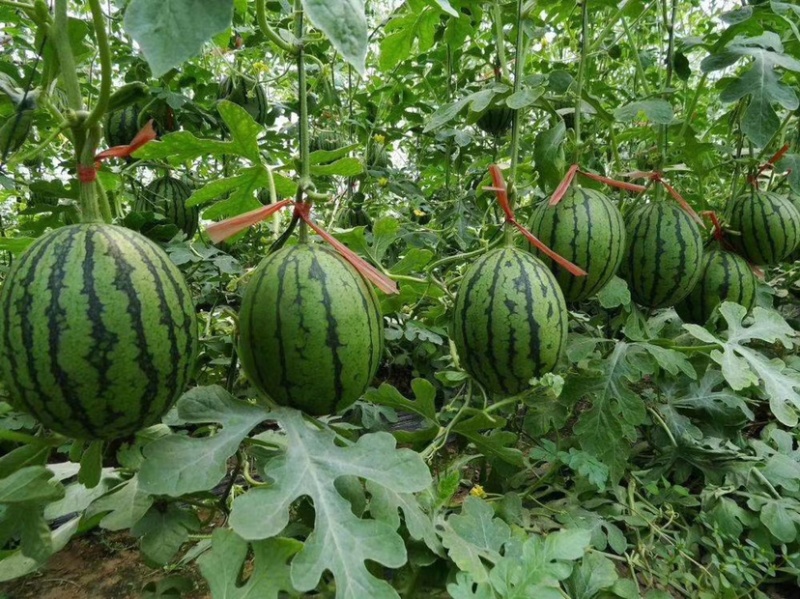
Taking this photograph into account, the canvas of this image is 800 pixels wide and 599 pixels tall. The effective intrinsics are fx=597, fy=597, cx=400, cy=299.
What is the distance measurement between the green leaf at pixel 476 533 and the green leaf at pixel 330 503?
0.32 metres

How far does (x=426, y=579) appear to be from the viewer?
156 centimetres

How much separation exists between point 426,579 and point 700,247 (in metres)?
1.54

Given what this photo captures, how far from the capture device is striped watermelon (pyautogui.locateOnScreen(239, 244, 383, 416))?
125 cm

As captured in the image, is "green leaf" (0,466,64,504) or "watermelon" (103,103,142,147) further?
"watermelon" (103,103,142,147)

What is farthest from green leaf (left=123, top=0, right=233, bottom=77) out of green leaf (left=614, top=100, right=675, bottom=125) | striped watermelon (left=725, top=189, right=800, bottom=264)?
striped watermelon (left=725, top=189, right=800, bottom=264)

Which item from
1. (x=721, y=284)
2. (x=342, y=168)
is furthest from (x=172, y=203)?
(x=721, y=284)

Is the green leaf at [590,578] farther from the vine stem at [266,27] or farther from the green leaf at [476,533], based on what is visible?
the vine stem at [266,27]

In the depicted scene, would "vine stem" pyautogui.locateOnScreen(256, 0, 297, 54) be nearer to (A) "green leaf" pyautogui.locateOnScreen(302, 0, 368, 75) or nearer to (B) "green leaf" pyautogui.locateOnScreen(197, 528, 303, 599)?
(A) "green leaf" pyautogui.locateOnScreen(302, 0, 368, 75)

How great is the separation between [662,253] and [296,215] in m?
1.43

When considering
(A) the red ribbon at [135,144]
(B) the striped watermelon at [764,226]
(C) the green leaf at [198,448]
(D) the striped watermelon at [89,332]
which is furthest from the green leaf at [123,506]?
(B) the striped watermelon at [764,226]

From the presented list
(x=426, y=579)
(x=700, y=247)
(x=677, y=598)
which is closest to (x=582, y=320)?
(x=700, y=247)

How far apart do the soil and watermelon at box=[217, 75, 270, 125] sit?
2097mm

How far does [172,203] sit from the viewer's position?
9.43ft

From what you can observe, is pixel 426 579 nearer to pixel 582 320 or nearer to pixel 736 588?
pixel 736 588
